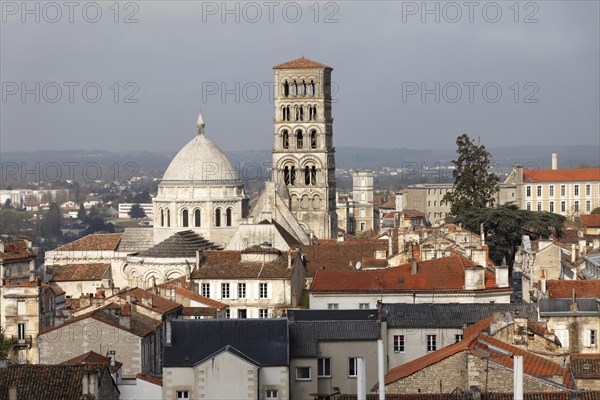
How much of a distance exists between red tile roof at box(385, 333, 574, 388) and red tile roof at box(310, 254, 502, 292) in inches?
768

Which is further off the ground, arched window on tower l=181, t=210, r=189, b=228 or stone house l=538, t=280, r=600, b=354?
arched window on tower l=181, t=210, r=189, b=228

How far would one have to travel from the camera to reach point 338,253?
8906 cm

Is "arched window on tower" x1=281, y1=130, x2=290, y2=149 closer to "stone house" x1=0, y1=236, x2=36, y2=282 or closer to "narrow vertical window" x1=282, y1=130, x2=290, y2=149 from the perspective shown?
"narrow vertical window" x1=282, y1=130, x2=290, y2=149

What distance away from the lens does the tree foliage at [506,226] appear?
9662 cm

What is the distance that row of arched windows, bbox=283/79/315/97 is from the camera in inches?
4998

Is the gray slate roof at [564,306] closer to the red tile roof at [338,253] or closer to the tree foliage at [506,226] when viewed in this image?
the red tile roof at [338,253]

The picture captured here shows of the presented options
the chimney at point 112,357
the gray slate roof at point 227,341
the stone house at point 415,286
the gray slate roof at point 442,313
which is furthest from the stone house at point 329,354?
the stone house at point 415,286

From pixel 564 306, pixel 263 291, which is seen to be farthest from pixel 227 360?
pixel 263 291

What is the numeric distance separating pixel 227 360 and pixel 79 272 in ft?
170

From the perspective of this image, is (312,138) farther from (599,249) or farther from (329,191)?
(599,249)

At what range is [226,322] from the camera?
47312 millimetres

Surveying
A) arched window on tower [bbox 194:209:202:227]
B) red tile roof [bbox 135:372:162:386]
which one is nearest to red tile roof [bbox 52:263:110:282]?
arched window on tower [bbox 194:209:202:227]

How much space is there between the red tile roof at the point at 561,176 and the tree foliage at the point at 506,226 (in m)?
72.3

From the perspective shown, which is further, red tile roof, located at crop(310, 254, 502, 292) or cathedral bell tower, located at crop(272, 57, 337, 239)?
cathedral bell tower, located at crop(272, 57, 337, 239)
